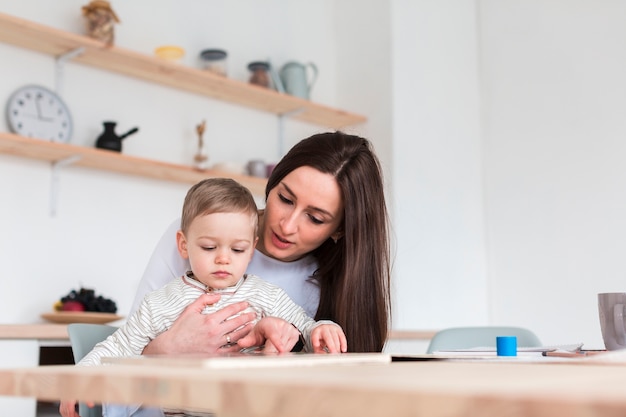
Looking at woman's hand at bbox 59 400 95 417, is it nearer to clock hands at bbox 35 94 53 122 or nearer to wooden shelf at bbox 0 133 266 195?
wooden shelf at bbox 0 133 266 195

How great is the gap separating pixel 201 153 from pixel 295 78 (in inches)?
29.7

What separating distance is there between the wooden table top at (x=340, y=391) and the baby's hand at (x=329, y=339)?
67 centimetres

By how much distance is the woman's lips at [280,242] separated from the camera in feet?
6.19

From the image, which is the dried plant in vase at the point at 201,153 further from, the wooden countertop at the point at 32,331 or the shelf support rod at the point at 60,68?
the wooden countertop at the point at 32,331

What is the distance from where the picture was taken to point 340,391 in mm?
512

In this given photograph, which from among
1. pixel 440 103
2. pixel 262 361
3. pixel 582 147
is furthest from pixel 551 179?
pixel 262 361

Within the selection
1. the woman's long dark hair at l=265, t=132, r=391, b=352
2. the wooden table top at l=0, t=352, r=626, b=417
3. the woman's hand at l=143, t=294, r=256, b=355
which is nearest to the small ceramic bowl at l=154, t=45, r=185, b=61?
the woman's long dark hair at l=265, t=132, r=391, b=352

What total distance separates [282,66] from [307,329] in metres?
2.62

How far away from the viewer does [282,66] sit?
4070 millimetres

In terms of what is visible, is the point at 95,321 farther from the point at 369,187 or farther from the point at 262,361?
the point at 262,361

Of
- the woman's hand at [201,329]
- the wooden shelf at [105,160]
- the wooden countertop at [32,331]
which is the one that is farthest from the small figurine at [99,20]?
the woman's hand at [201,329]

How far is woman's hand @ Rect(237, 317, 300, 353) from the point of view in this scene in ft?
4.26

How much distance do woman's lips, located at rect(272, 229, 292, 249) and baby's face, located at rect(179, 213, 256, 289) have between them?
0.74ft

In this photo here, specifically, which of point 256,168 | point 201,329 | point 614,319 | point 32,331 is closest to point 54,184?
point 32,331
